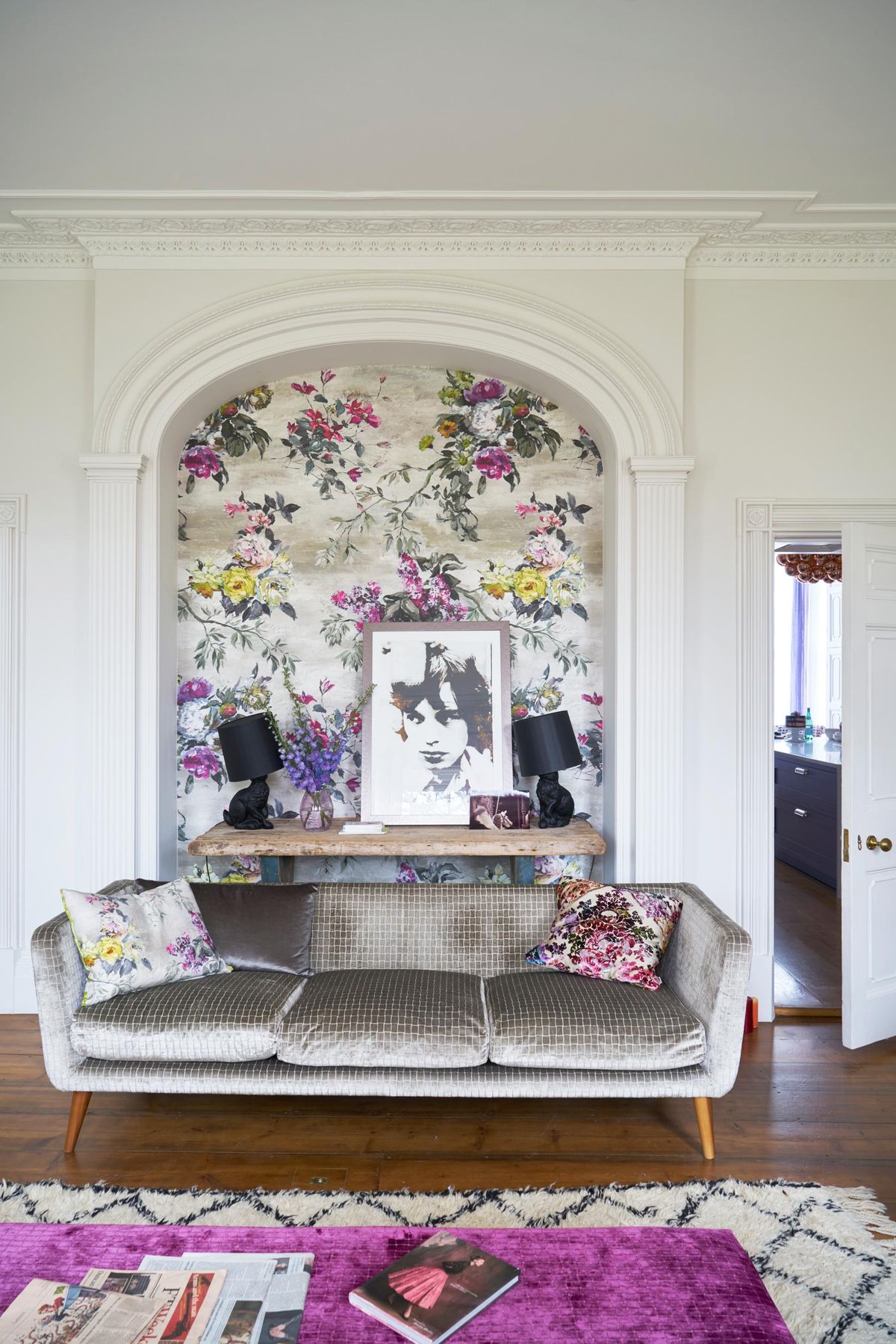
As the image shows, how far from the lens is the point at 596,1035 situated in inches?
100

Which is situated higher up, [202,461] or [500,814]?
[202,461]

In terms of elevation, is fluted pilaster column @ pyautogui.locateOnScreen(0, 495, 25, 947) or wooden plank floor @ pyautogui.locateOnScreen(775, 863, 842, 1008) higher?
fluted pilaster column @ pyautogui.locateOnScreen(0, 495, 25, 947)

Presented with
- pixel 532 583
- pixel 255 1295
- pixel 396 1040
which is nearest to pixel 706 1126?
pixel 396 1040

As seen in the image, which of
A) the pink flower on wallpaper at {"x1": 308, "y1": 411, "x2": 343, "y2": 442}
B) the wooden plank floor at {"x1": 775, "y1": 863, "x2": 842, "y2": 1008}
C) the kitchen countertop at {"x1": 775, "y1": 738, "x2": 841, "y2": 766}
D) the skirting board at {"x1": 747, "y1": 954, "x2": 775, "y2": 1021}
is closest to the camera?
the skirting board at {"x1": 747, "y1": 954, "x2": 775, "y2": 1021}

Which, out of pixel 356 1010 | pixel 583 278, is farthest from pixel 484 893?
pixel 583 278

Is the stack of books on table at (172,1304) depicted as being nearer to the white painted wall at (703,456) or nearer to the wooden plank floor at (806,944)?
the white painted wall at (703,456)

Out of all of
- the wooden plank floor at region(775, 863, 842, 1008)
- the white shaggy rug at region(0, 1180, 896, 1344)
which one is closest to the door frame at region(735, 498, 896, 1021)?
the wooden plank floor at region(775, 863, 842, 1008)

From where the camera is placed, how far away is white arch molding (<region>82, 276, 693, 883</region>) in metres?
3.61

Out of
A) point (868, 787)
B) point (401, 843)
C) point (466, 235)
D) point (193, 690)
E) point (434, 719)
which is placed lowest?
point (401, 843)

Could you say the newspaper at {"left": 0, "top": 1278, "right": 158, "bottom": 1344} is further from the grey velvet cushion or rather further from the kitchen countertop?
the kitchen countertop

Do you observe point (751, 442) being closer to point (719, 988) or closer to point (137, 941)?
point (719, 988)

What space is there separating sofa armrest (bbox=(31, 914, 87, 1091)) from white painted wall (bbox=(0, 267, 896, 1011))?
47.4 inches

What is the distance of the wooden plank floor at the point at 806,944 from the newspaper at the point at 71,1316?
10.4 ft

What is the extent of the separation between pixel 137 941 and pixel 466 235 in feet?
10.2
